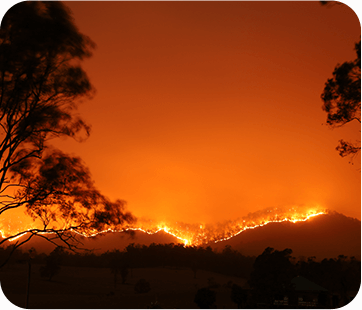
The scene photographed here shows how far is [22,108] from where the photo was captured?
8508 millimetres

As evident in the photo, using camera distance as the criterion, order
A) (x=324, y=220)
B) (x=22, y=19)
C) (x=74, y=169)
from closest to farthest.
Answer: (x=22, y=19) → (x=74, y=169) → (x=324, y=220)

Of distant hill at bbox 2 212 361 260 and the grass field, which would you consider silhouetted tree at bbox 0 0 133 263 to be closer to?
distant hill at bbox 2 212 361 260

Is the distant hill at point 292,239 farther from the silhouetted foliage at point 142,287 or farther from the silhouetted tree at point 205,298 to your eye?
the silhouetted tree at point 205,298

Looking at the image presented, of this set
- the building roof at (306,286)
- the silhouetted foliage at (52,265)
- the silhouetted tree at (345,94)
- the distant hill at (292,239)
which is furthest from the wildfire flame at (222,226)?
the silhouetted tree at (345,94)

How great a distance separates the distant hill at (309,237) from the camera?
9.51 meters

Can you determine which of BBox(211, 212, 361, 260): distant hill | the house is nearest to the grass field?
BBox(211, 212, 361, 260): distant hill

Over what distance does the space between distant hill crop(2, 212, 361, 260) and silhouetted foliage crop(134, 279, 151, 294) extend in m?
1.02

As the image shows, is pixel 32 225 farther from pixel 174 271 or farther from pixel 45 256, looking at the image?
pixel 174 271

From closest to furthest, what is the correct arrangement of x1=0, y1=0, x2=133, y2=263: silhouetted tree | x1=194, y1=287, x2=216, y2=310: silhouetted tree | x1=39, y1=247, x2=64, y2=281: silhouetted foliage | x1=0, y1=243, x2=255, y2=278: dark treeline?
x1=0, y1=0, x2=133, y2=263: silhouetted tree
x1=194, y1=287, x2=216, y2=310: silhouetted tree
x1=0, y1=243, x2=255, y2=278: dark treeline
x1=39, y1=247, x2=64, y2=281: silhouetted foliage

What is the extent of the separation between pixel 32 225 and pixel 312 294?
7196 mm

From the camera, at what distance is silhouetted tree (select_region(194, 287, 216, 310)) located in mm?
9484

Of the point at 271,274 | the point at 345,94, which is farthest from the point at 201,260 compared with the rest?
the point at 345,94

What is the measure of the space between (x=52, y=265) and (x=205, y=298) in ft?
14.0

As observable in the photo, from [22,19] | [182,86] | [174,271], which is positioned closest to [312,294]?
[174,271]
